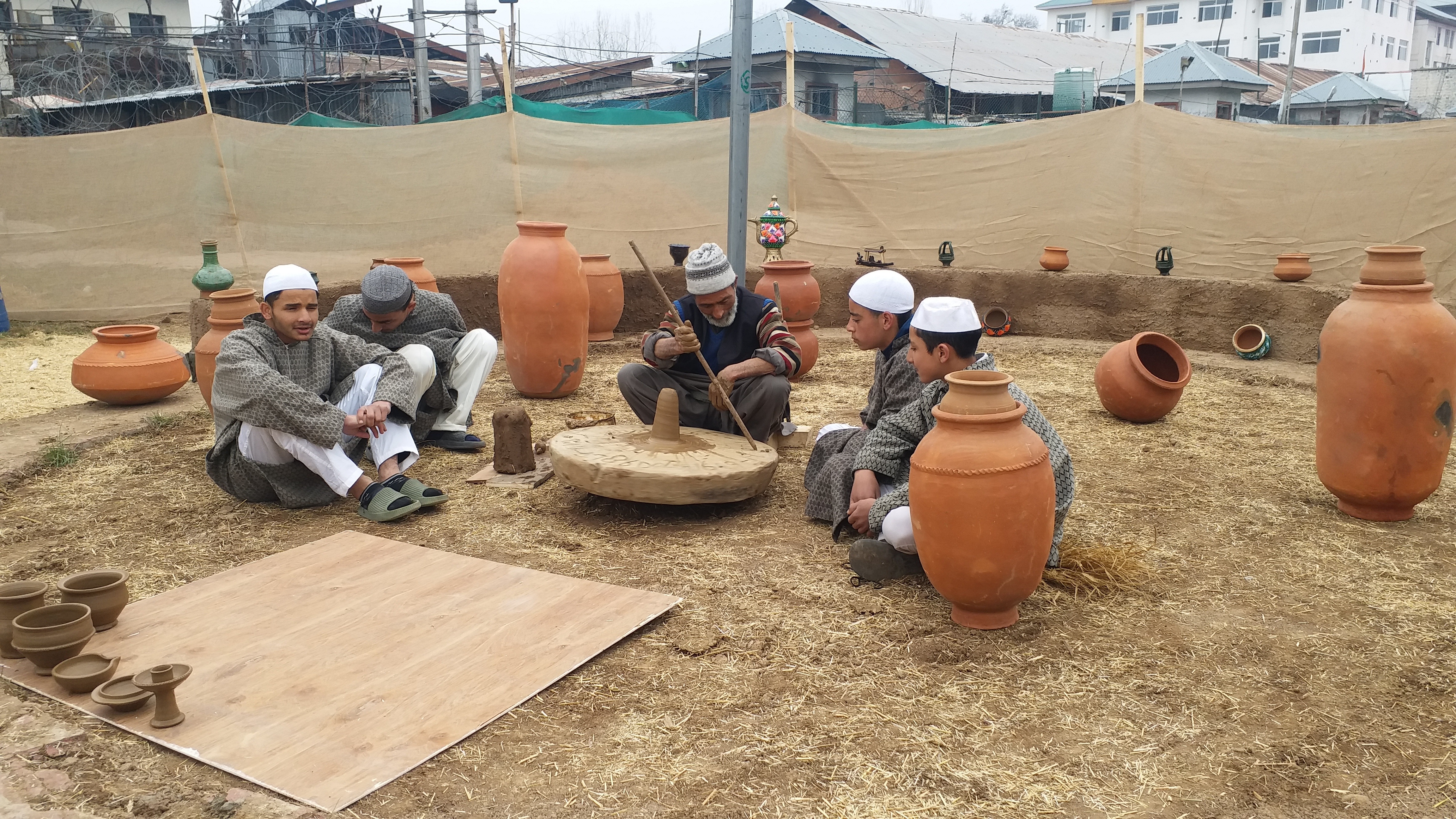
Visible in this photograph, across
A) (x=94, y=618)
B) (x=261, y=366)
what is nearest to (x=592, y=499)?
(x=261, y=366)

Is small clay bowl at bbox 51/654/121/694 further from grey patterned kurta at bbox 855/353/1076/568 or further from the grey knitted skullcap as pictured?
the grey knitted skullcap

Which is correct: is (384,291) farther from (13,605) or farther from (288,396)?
(13,605)

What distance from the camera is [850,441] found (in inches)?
149

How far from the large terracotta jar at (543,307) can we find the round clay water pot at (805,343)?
1414 millimetres

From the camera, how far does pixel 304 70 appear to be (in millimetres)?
15312

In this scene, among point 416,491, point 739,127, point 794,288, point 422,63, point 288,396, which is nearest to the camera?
point 288,396

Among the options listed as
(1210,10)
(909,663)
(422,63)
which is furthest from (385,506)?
(1210,10)

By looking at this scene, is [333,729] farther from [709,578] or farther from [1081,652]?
[1081,652]

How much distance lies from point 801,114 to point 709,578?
717 cm

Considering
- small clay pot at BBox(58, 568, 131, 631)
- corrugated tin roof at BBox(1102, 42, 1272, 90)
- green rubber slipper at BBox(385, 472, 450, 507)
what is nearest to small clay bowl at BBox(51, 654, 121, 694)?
small clay pot at BBox(58, 568, 131, 631)

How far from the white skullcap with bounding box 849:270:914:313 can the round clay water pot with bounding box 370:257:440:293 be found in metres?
3.39

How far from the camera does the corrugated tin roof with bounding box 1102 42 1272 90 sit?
74.7 feet

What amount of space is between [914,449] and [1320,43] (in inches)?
1815

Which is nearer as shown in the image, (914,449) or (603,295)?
(914,449)
